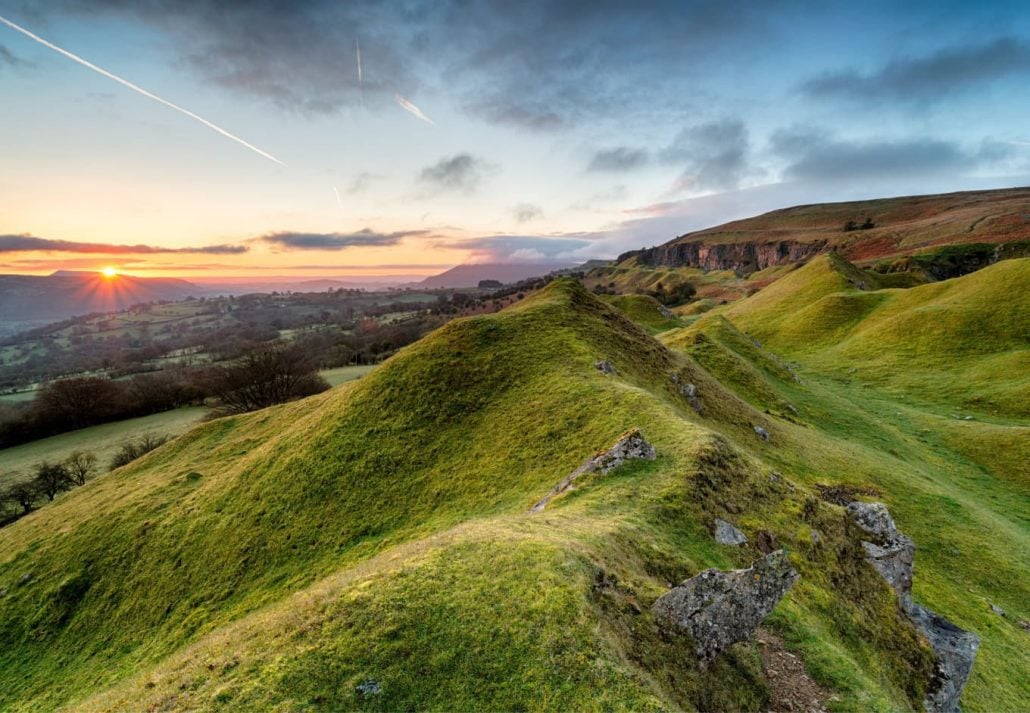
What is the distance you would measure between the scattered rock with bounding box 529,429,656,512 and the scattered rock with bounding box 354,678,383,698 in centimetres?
972

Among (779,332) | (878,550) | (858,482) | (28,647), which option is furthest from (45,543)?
(779,332)

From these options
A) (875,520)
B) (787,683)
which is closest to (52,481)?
(787,683)

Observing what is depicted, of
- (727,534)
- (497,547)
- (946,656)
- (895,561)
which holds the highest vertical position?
(497,547)

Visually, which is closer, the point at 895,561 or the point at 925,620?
the point at 925,620

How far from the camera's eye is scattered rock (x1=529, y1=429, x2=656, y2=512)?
18.1 meters

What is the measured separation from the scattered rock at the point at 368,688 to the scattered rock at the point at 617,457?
972 centimetres

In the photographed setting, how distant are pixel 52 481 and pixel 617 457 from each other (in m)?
73.4

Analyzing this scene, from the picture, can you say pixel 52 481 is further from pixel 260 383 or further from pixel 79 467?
pixel 260 383

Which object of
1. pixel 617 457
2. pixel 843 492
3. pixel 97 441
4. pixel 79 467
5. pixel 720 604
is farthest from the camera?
pixel 97 441

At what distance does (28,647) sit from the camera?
20.7 m

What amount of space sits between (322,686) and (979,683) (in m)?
21.0

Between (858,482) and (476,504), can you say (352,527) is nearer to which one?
(476,504)

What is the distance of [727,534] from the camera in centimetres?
1515

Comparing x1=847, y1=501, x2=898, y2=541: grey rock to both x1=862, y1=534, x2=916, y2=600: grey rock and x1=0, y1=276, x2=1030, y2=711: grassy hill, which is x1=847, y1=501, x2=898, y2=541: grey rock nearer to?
x1=862, y1=534, x2=916, y2=600: grey rock
